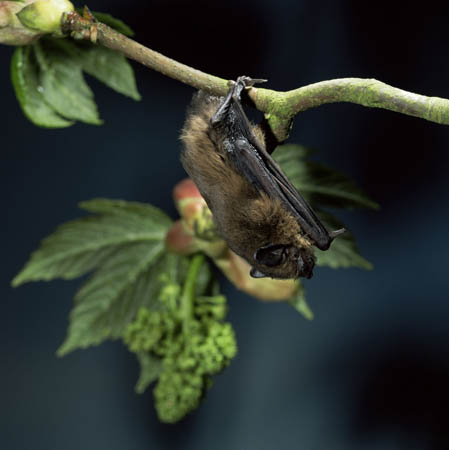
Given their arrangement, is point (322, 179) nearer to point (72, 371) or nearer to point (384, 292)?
point (384, 292)

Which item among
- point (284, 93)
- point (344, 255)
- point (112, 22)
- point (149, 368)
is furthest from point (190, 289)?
point (284, 93)

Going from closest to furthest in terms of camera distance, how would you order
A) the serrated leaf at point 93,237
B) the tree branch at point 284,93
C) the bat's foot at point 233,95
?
the tree branch at point 284,93 → the bat's foot at point 233,95 → the serrated leaf at point 93,237

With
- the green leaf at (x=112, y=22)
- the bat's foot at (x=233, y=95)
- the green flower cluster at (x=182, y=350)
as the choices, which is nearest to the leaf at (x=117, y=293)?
the green flower cluster at (x=182, y=350)

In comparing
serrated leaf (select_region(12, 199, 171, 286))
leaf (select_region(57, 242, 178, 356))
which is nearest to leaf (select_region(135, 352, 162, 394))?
leaf (select_region(57, 242, 178, 356))

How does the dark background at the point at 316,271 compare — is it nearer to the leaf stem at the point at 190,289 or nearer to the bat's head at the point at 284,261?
the leaf stem at the point at 190,289

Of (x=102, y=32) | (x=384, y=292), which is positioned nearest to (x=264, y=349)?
(x=384, y=292)

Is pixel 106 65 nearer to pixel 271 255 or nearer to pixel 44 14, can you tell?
pixel 44 14

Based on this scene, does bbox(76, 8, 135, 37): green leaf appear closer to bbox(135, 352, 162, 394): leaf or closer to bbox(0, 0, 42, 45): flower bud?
bbox(0, 0, 42, 45): flower bud
